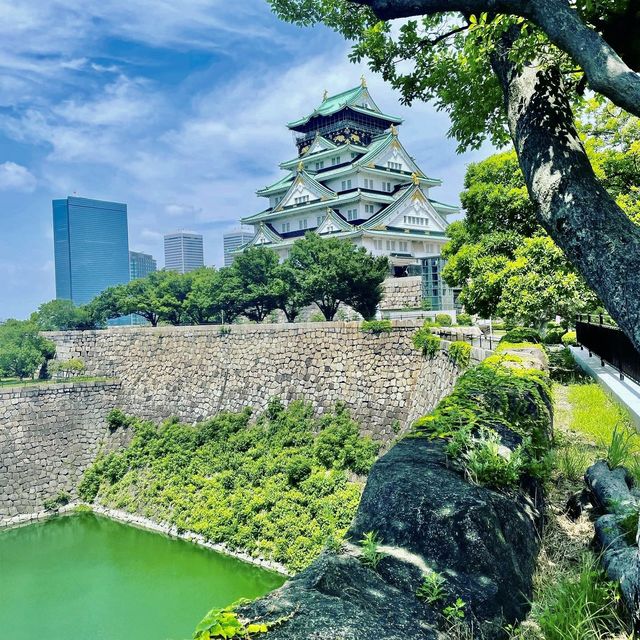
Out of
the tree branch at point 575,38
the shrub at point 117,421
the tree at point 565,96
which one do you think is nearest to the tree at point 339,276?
the shrub at point 117,421

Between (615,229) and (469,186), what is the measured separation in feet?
36.8

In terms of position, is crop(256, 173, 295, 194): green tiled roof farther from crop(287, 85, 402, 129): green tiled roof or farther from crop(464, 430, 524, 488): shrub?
→ crop(464, 430, 524, 488): shrub

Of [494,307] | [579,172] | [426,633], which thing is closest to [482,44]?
[579,172]

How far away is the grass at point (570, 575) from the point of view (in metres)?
2.19

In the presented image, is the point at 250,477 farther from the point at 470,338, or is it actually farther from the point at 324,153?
the point at 324,153

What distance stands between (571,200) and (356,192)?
2757cm

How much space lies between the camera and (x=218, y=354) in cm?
1891

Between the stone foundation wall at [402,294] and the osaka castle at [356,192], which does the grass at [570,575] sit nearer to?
the stone foundation wall at [402,294]

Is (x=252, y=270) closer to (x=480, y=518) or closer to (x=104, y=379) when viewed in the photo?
(x=104, y=379)

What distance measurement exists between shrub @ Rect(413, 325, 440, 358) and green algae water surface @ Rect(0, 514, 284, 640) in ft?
19.9

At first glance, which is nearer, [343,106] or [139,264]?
[343,106]

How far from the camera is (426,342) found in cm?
1288

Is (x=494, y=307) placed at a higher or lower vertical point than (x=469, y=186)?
lower

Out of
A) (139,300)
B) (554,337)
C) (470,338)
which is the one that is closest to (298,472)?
(470,338)
